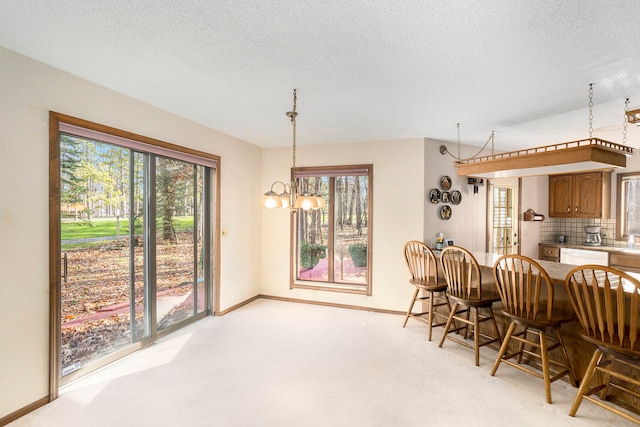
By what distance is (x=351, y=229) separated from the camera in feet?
15.5

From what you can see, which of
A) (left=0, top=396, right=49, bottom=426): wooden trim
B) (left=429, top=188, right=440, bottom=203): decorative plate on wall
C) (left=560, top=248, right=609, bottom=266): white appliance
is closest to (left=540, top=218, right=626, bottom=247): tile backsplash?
(left=560, top=248, right=609, bottom=266): white appliance

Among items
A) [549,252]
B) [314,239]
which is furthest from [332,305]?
[549,252]

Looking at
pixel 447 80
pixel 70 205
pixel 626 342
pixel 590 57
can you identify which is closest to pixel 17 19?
pixel 70 205

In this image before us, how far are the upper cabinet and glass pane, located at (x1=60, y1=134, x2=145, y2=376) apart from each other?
6931 mm

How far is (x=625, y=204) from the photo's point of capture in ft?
17.3

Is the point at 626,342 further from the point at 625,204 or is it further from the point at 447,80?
the point at 625,204

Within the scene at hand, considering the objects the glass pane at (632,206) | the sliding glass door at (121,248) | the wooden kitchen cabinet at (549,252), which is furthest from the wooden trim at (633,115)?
the sliding glass door at (121,248)

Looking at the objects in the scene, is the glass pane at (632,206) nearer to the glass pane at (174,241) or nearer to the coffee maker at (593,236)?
the coffee maker at (593,236)

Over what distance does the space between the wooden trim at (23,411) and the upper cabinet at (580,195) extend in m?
7.54

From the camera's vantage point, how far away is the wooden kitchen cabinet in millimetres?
5738

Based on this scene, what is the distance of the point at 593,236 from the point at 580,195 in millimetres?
753

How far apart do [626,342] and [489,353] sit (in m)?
1.34

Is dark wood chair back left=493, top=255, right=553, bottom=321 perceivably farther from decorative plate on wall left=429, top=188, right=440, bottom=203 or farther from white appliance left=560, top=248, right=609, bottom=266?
white appliance left=560, top=248, right=609, bottom=266

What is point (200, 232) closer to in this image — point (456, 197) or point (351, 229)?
point (351, 229)
